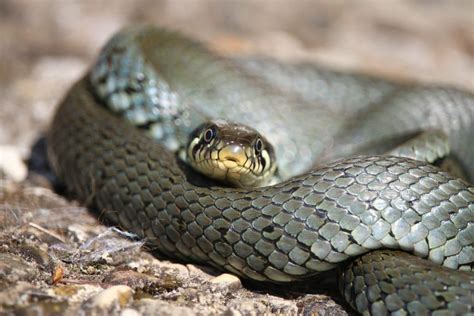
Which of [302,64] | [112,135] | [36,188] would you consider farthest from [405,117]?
[36,188]

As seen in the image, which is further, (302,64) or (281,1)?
(281,1)

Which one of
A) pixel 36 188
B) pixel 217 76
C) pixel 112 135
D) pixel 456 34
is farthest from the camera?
pixel 456 34

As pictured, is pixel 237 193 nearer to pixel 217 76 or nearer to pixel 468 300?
pixel 468 300

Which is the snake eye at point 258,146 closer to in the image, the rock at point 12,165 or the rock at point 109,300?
the rock at point 109,300

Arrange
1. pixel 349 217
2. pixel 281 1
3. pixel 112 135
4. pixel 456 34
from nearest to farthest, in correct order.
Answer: pixel 349 217
pixel 112 135
pixel 456 34
pixel 281 1

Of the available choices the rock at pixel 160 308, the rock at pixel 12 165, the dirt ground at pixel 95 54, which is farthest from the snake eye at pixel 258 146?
the rock at pixel 12 165

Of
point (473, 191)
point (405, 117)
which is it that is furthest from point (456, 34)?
point (473, 191)

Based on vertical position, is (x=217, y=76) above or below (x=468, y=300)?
above

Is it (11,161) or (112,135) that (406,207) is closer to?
(112,135)
